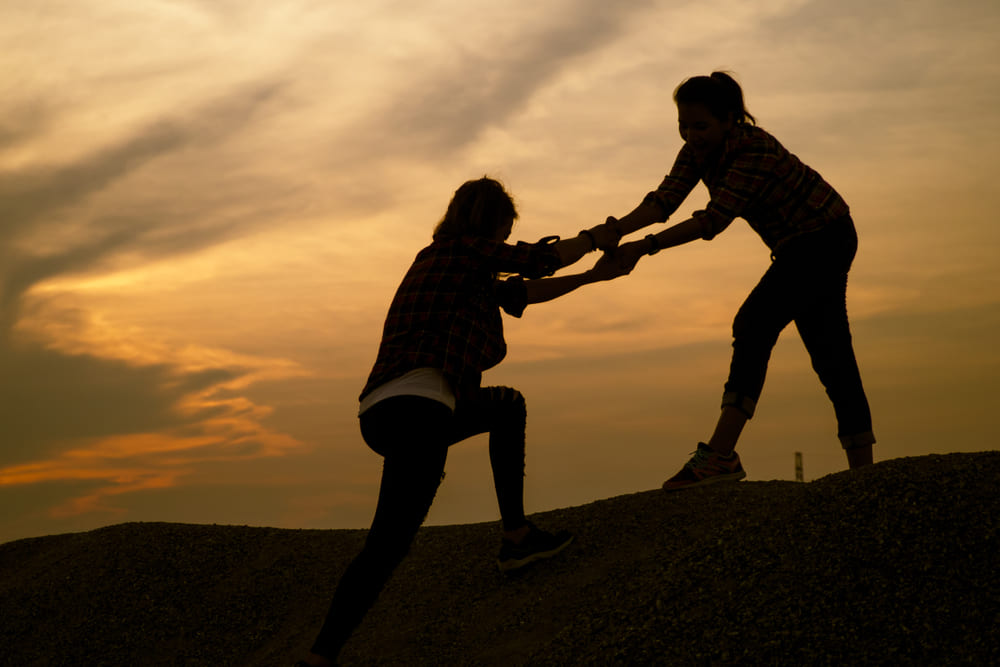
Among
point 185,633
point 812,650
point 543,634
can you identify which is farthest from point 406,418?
point 185,633

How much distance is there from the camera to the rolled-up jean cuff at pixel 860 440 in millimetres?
6398

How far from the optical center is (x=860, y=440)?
6402 millimetres

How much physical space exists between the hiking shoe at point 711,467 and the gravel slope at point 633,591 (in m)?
→ 0.25

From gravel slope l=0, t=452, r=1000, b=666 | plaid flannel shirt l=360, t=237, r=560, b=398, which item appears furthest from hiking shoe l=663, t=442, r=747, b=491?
plaid flannel shirt l=360, t=237, r=560, b=398

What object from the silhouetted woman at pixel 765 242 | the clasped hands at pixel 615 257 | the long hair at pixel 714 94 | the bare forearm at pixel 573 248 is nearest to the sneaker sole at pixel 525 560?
the silhouetted woman at pixel 765 242

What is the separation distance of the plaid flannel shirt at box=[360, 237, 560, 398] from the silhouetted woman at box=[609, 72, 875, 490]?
1670 mm

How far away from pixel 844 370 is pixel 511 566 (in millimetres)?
2598

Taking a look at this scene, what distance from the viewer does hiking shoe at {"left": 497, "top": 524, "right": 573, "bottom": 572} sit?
6055 millimetres

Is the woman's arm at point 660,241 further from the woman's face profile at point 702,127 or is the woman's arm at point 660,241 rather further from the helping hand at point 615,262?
the woman's face profile at point 702,127

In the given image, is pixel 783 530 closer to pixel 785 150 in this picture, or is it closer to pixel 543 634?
pixel 543 634

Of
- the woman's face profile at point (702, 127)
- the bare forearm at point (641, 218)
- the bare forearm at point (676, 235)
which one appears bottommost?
the bare forearm at point (676, 235)

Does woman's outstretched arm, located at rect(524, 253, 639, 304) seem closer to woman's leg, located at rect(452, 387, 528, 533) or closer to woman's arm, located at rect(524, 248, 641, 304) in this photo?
woman's arm, located at rect(524, 248, 641, 304)

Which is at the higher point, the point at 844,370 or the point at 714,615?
the point at 844,370

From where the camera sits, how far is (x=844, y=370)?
6.32 metres
